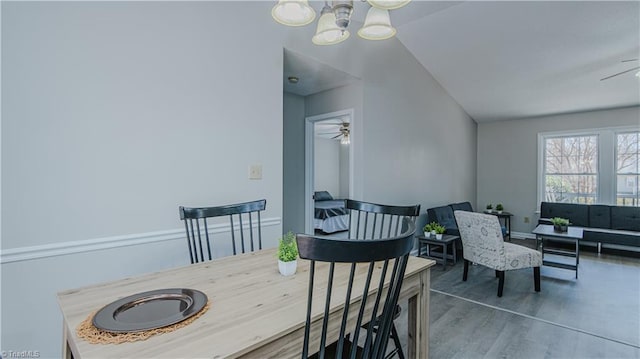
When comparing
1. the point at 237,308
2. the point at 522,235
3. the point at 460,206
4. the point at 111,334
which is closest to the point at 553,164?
the point at 522,235

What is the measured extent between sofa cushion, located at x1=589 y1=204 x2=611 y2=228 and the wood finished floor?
1.25 m

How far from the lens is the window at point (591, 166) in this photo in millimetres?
5031

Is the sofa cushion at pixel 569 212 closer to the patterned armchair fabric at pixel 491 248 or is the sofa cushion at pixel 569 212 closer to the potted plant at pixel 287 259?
the patterned armchair fabric at pixel 491 248

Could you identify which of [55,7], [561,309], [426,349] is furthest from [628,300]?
[55,7]

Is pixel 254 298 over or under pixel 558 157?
under

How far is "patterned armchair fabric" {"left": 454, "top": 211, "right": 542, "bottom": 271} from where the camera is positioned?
3.04 meters

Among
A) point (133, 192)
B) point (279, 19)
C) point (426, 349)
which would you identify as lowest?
point (426, 349)

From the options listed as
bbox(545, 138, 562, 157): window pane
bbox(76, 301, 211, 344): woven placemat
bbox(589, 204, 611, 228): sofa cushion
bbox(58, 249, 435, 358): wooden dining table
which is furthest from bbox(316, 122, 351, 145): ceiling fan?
bbox(76, 301, 211, 344): woven placemat

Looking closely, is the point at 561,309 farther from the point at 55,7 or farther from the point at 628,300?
the point at 55,7

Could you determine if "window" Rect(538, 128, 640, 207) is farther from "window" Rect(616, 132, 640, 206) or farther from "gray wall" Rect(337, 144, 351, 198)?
"gray wall" Rect(337, 144, 351, 198)

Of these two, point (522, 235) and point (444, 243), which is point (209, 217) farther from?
point (522, 235)

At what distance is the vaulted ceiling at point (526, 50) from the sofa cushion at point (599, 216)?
1684 millimetres

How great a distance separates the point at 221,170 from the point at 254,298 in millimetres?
1359

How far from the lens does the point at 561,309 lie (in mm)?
2791
